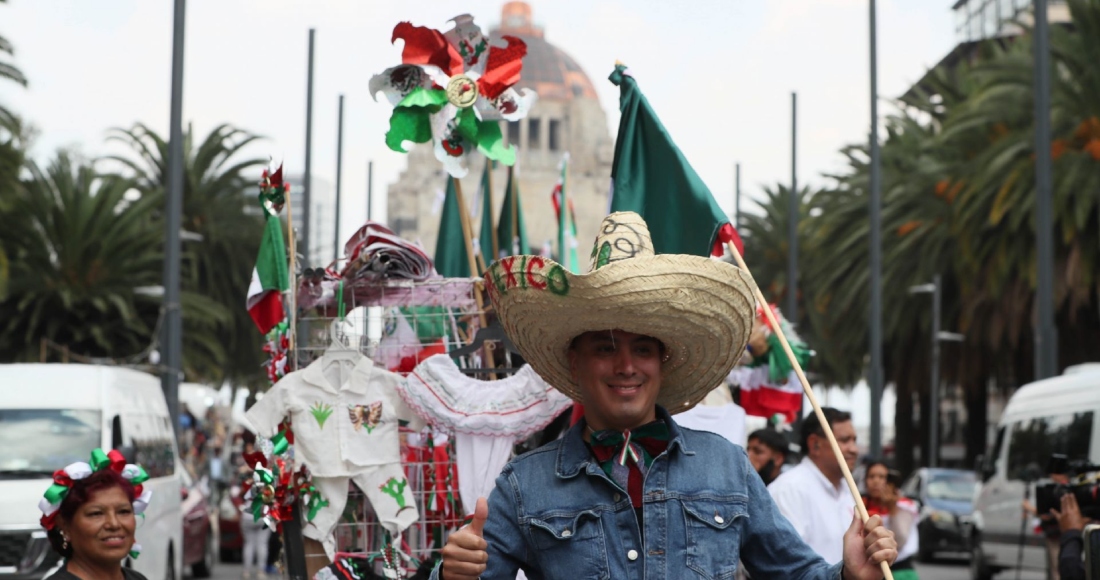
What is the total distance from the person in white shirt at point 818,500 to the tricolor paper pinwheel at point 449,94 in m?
2.06

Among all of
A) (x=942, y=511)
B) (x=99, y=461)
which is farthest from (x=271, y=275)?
(x=942, y=511)

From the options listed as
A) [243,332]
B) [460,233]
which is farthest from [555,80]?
[460,233]

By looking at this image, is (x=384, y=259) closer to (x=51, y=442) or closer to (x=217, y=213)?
(x=51, y=442)

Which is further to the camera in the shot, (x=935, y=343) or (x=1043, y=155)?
(x=935, y=343)

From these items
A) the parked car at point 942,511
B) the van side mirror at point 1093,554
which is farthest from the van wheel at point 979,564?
the van side mirror at point 1093,554

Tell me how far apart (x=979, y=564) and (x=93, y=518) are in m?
16.1

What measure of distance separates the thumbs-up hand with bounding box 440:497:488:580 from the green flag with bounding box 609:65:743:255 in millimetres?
3442

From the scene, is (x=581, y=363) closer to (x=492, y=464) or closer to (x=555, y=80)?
(x=492, y=464)

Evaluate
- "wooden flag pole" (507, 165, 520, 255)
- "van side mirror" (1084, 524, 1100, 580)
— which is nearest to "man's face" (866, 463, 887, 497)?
"wooden flag pole" (507, 165, 520, 255)

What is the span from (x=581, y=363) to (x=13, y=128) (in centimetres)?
2080

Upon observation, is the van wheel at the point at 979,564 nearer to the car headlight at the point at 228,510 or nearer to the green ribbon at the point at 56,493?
the car headlight at the point at 228,510

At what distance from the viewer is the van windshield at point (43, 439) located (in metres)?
12.2

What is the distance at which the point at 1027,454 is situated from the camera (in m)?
17.9

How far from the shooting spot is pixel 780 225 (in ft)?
156
